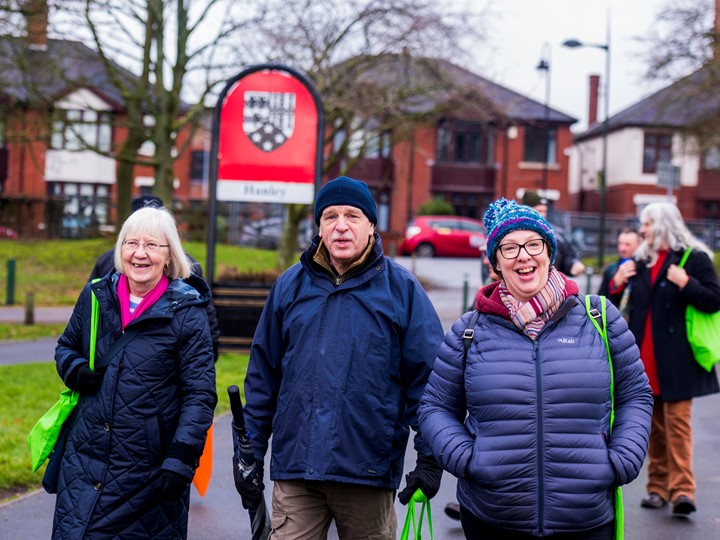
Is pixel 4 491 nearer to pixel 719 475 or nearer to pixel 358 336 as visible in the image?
pixel 358 336

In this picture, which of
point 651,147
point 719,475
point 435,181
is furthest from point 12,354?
point 651,147

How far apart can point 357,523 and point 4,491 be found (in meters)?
3.68

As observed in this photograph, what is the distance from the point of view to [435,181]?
151 feet

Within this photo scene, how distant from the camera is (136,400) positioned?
3.99m

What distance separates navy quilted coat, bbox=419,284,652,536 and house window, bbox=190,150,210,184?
4504 cm

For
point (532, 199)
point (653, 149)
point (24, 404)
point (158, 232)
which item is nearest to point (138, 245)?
point (158, 232)

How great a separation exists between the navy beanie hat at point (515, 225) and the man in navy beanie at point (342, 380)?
521 millimetres

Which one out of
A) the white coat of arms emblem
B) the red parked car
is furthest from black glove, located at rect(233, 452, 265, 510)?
the red parked car

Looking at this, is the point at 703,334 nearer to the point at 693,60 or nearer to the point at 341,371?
the point at 341,371

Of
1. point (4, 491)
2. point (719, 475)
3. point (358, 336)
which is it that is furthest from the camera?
point (719, 475)

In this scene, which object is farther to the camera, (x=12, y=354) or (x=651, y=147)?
(x=651, y=147)

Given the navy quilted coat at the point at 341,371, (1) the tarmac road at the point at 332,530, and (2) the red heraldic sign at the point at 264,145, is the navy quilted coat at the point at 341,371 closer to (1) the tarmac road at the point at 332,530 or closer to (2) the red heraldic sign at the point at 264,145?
(1) the tarmac road at the point at 332,530

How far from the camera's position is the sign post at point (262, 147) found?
40.8 feet

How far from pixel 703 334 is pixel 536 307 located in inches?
130
